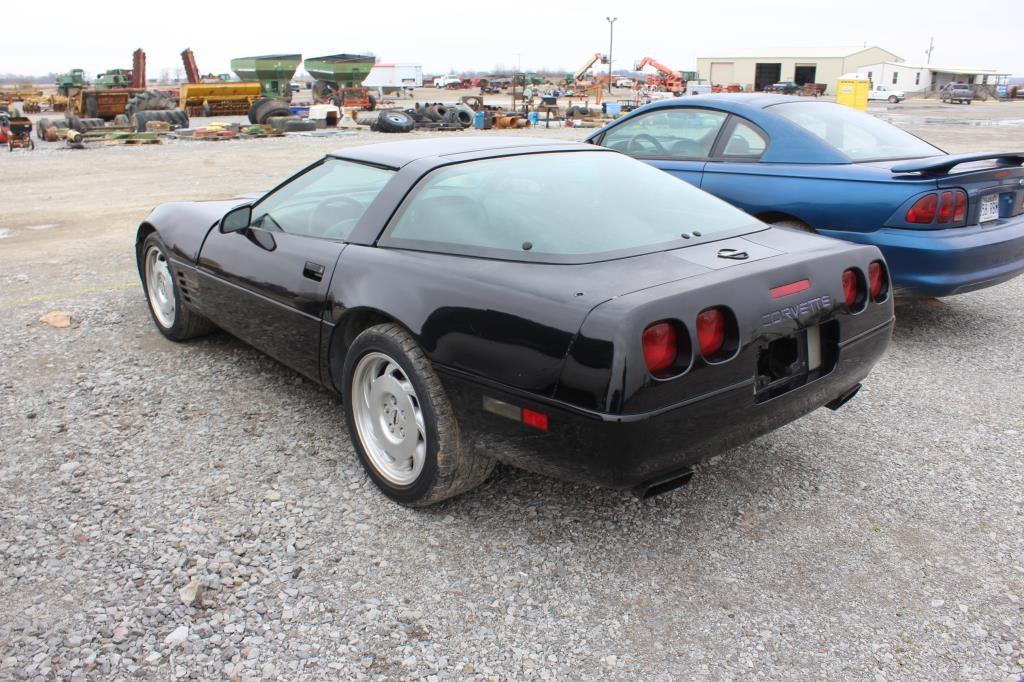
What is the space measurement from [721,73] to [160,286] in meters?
88.5

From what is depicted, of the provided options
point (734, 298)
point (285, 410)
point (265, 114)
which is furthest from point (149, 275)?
point (265, 114)

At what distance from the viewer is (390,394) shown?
9.75 ft

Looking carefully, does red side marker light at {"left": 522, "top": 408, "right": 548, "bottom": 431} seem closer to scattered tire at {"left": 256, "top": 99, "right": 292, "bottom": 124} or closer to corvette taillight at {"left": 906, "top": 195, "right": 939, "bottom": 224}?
corvette taillight at {"left": 906, "top": 195, "right": 939, "bottom": 224}

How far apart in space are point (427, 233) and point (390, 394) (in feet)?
2.06

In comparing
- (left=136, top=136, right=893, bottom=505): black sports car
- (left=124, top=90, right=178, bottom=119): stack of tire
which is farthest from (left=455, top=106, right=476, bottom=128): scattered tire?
(left=136, top=136, right=893, bottom=505): black sports car

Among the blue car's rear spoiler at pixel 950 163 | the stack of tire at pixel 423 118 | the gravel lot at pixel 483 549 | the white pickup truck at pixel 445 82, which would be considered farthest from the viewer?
the white pickup truck at pixel 445 82

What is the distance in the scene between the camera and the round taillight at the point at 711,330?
2359mm

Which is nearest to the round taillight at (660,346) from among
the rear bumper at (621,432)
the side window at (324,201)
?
the rear bumper at (621,432)

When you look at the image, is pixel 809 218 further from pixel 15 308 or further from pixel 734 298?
pixel 15 308

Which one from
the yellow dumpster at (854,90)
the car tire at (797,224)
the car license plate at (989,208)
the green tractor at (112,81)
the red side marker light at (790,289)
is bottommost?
the car tire at (797,224)

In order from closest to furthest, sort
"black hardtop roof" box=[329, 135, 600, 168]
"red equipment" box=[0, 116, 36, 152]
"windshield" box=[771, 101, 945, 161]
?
"black hardtop roof" box=[329, 135, 600, 168] → "windshield" box=[771, 101, 945, 161] → "red equipment" box=[0, 116, 36, 152]

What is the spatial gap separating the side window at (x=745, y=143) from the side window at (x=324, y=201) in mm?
2952

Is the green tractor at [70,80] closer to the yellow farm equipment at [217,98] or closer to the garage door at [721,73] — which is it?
the yellow farm equipment at [217,98]

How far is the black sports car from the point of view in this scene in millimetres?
2293
